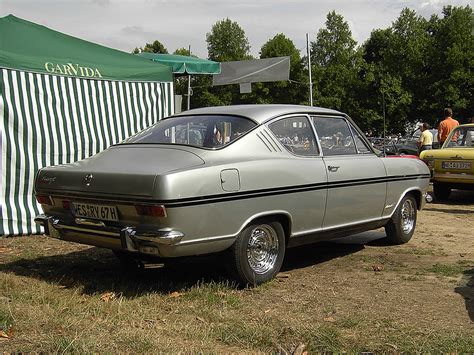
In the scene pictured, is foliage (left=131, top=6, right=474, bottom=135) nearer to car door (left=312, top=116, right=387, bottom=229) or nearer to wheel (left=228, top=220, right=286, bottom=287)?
car door (left=312, top=116, right=387, bottom=229)

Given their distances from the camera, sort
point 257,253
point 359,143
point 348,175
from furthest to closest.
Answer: point 359,143
point 348,175
point 257,253

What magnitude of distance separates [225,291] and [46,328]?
1.55 metres

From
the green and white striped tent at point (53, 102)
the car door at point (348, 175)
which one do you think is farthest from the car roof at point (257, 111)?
the green and white striped tent at point (53, 102)

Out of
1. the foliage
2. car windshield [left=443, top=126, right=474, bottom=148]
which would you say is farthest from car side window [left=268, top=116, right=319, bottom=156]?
the foliage

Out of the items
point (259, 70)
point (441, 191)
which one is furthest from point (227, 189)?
point (259, 70)

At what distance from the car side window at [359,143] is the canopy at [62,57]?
12.5 ft

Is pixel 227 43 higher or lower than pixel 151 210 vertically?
higher

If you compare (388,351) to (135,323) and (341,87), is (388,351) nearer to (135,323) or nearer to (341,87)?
(135,323)

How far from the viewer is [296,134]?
5629 mm

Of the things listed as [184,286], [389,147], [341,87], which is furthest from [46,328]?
[341,87]

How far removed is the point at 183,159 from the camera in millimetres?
4633

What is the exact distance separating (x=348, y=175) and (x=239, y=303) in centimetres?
197

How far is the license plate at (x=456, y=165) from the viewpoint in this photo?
35.3 feet

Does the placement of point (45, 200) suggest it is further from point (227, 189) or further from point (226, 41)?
point (226, 41)
